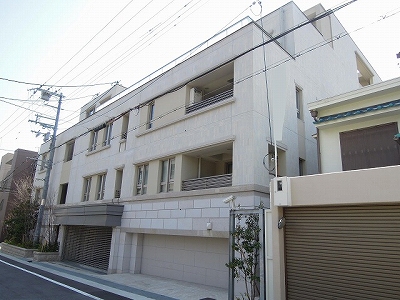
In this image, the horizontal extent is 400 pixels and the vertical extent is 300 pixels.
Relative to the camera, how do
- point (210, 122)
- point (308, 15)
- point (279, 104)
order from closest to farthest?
point (279, 104) → point (210, 122) → point (308, 15)

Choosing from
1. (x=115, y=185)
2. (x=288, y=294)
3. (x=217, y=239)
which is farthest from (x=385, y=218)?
(x=115, y=185)

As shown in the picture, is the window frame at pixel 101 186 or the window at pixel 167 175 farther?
the window frame at pixel 101 186

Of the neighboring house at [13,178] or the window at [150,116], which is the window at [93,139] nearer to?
the window at [150,116]

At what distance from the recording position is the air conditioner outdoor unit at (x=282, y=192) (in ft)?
25.7

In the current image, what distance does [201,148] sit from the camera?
39.9 ft

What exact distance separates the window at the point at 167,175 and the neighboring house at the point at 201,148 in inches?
2.3

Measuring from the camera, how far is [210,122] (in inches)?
476

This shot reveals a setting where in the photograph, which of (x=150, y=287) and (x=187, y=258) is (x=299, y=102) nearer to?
(x=187, y=258)

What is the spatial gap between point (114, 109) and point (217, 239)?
11972 mm

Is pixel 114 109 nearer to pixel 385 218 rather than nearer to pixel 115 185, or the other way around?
pixel 115 185

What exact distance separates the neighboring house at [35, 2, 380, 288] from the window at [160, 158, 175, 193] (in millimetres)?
59

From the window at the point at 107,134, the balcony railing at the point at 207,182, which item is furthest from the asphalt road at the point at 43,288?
the window at the point at 107,134

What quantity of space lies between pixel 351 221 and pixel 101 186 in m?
15.2

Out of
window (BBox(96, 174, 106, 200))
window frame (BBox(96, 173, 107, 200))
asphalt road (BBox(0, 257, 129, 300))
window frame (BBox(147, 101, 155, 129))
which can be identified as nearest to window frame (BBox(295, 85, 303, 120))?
window frame (BBox(147, 101, 155, 129))
